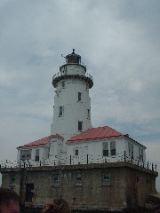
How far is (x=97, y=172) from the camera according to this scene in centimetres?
3155

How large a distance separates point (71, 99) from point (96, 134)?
6660 millimetres

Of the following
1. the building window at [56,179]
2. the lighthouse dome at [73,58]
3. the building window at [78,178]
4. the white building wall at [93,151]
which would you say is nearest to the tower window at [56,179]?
the building window at [56,179]

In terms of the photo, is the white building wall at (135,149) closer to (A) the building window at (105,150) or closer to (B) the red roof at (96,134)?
(B) the red roof at (96,134)

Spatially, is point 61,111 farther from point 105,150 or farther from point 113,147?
point 113,147

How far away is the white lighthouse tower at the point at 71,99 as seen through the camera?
39500 millimetres

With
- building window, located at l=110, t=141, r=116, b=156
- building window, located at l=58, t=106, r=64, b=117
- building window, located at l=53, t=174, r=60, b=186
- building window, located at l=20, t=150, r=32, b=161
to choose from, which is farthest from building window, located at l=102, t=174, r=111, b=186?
building window, located at l=58, t=106, r=64, b=117

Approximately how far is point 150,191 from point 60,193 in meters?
10.1

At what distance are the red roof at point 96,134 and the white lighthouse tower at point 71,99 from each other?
5.89 feet

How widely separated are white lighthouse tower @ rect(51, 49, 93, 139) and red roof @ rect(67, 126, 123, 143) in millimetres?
1795

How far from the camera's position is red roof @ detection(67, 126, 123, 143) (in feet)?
114

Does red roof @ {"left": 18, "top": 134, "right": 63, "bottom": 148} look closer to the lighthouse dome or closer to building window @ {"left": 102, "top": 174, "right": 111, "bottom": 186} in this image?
building window @ {"left": 102, "top": 174, "right": 111, "bottom": 186}

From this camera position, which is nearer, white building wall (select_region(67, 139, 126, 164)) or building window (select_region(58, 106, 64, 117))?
white building wall (select_region(67, 139, 126, 164))

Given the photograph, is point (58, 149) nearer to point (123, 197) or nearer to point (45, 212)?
point (123, 197)

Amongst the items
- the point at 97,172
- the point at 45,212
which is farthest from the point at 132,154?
the point at 45,212
